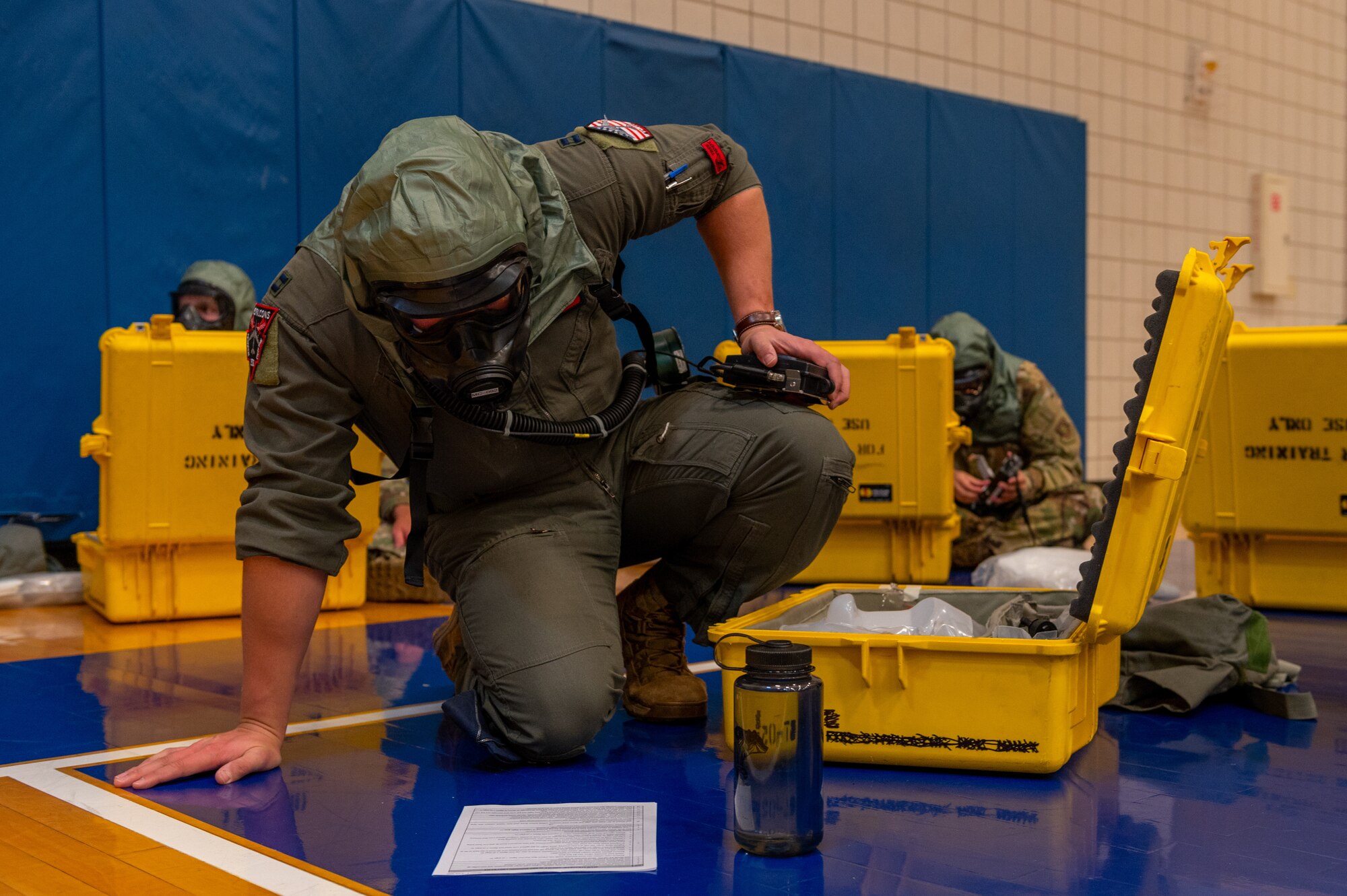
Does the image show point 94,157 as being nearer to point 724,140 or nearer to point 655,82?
point 655,82

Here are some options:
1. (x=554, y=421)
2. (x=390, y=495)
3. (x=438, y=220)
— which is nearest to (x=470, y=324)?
(x=438, y=220)

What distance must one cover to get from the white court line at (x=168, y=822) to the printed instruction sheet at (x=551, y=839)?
161 mm

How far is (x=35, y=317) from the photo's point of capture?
3.82 meters

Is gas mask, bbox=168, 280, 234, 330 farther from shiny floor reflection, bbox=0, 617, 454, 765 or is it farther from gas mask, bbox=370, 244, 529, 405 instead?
gas mask, bbox=370, 244, 529, 405

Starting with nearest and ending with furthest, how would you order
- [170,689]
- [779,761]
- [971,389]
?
[779,761]
[170,689]
[971,389]

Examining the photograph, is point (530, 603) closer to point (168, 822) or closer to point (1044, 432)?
point (168, 822)

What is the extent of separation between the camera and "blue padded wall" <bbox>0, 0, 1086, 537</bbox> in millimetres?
3832

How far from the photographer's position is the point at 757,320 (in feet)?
7.02

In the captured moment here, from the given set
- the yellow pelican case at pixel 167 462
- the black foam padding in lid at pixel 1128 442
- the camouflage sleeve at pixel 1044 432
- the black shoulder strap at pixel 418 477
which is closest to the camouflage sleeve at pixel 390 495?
the yellow pelican case at pixel 167 462

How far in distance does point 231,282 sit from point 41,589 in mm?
1064

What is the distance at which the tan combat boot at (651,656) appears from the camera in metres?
2.16

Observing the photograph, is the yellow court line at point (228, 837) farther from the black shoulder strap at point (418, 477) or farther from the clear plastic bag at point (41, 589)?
the clear plastic bag at point (41, 589)

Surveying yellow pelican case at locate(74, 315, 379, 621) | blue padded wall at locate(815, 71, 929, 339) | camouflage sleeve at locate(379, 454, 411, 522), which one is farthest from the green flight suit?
blue padded wall at locate(815, 71, 929, 339)

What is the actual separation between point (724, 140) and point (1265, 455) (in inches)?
67.4
